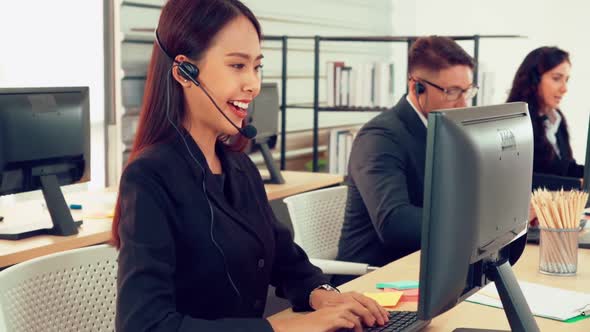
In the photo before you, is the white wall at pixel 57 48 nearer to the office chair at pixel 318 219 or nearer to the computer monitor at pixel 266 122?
the computer monitor at pixel 266 122

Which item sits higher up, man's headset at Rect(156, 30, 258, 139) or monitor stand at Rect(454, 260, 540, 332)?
man's headset at Rect(156, 30, 258, 139)

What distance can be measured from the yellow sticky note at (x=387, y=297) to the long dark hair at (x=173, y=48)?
57cm

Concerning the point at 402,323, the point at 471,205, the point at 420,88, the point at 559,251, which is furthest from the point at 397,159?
the point at 471,205

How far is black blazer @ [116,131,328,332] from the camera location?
4.41 feet

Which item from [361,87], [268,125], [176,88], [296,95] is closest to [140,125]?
[176,88]

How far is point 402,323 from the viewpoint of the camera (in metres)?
1.54

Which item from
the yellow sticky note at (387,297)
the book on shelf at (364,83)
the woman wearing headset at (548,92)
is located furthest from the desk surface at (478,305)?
the book on shelf at (364,83)

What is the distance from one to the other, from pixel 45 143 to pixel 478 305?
5.21 ft

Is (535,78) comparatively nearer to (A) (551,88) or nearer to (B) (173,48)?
(A) (551,88)

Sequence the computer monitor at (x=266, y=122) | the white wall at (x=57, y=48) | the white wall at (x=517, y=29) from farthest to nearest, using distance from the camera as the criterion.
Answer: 1. the white wall at (x=517, y=29)
2. the computer monitor at (x=266, y=122)
3. the white wall at (x=57, y=48)

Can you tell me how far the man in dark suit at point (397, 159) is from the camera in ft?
7.96

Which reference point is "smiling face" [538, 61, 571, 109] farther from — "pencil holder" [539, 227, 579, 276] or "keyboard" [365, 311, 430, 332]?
"keyboard" [365, 311, 430, 332]

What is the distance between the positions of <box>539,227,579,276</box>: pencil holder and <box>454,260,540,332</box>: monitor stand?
1.95 feet

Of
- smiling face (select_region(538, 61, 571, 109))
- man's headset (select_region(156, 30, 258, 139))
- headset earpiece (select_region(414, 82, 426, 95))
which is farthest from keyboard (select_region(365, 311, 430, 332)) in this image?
smiling face (select_region(538, 61, 571, 109))
